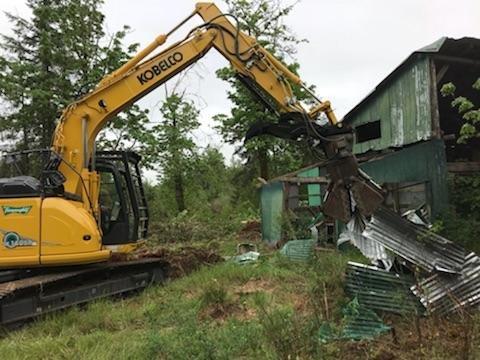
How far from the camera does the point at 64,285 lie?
7652 millimetres

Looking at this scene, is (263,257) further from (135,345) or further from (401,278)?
(135,345)

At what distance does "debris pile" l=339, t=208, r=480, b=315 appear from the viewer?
5.62 meters

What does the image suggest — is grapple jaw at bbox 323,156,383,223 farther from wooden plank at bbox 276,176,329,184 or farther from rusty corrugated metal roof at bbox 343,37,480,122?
wooden plank at bbox 276,176,329,184

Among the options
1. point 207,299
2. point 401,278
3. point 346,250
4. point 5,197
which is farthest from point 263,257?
point 5,197

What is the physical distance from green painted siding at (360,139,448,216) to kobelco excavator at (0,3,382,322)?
3766 millimetres

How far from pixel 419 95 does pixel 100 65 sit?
14.7 meters

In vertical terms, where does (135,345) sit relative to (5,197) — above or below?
below

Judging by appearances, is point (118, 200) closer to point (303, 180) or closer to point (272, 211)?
point (303, 180)

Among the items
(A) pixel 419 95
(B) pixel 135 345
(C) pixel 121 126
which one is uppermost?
(C) pixel 121 126

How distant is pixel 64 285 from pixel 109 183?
178 centimetres

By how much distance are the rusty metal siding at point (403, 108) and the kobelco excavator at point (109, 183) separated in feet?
13.0

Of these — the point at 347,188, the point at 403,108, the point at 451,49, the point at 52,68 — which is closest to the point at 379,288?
the point at 347,188

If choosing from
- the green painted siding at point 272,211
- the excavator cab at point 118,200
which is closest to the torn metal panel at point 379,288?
the excavator cab at point 118,200

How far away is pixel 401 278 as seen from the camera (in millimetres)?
6035
